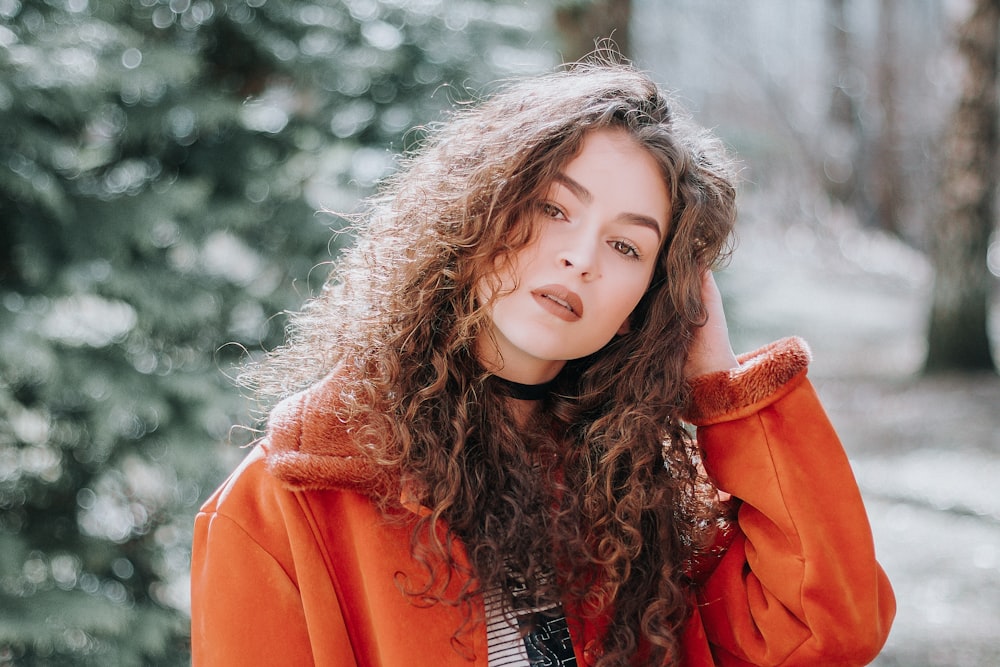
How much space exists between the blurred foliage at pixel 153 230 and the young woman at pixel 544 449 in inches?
39.5

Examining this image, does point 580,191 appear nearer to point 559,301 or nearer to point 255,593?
point 559,301

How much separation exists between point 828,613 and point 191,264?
1.91 m

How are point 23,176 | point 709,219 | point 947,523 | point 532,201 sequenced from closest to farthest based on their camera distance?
point 532,201, point 709,219, point 23,176, point 947,523

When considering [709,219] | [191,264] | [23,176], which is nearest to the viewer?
[709,219]

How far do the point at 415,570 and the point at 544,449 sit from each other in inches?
12.4

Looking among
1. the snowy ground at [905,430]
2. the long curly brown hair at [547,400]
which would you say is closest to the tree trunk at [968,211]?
the snowy ground at [905,430]

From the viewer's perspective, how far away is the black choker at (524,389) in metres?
1.53

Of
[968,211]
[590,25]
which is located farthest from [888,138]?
[590,25]

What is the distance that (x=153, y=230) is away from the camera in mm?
2432

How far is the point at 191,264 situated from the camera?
2.55 metres

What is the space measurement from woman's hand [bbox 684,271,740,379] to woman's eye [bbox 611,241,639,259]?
0.19 m

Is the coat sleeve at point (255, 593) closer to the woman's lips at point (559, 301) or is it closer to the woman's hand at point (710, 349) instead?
the woman's lips at point (559, 301)

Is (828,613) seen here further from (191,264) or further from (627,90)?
(191,264)

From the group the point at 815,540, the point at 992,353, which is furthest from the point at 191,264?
the point at 992,353
